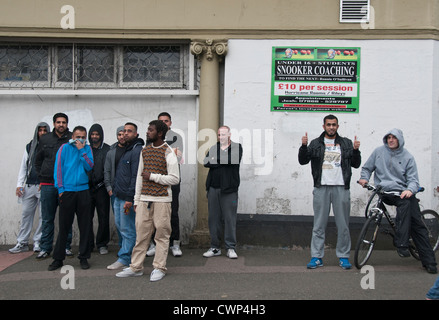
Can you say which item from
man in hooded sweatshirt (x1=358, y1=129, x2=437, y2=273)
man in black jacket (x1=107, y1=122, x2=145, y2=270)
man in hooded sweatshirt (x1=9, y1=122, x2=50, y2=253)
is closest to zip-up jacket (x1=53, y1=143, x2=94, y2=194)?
man in black jacket (x1=107, y1=122, x2=145, y2=270)

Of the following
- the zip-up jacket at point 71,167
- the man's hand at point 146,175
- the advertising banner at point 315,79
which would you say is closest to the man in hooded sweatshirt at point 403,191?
the advertising banner at point 315,79

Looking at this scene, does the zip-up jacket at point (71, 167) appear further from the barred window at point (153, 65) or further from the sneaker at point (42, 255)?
the barred window at point (153, 65)

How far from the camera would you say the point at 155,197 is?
17.1 feet

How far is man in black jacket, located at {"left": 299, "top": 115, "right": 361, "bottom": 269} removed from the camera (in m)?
5.73

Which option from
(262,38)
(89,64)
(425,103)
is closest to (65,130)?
(89,64)

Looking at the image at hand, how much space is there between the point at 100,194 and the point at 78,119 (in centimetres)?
153

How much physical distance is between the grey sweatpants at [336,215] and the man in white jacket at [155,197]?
2.02 m

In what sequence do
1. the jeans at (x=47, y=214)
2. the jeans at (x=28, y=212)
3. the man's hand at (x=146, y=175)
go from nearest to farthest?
the man's hand at (x=146, y=175), the jeans at (x=47, y=214), the jeans at (x=28, y=212)

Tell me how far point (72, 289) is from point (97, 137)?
2.68m

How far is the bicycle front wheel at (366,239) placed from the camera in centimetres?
563

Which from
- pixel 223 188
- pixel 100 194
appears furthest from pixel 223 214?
pixel 100 194

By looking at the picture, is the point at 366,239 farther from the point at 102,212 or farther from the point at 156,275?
the point at 102,212

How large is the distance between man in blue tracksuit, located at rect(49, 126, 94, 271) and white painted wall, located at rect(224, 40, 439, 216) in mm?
2420

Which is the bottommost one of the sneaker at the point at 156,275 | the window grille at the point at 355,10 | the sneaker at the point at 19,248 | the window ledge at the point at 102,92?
the sneaker at the point at 19,248
